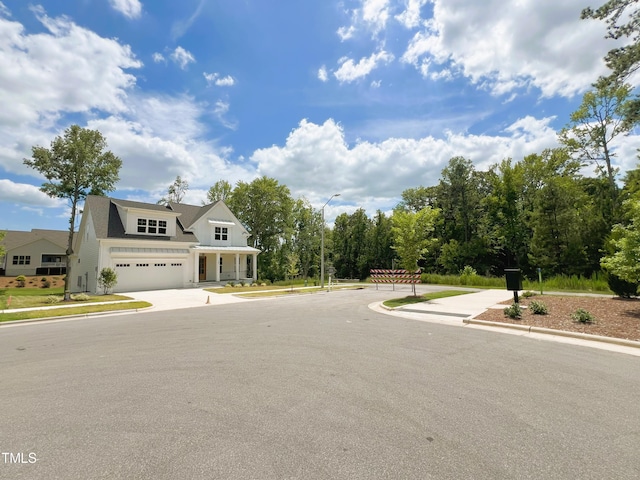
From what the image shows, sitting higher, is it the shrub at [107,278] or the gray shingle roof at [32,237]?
the gray shingle roof at [32,237]

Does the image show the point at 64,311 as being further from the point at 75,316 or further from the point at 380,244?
the point at 380,244

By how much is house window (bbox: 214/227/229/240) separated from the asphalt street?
24663 mm

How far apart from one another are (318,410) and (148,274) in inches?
980

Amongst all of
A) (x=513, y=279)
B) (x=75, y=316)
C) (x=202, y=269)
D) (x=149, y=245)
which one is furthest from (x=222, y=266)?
(x=513, y=279)

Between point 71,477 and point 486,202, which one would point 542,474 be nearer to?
point 71,477

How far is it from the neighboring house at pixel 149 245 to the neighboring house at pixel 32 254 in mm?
19912

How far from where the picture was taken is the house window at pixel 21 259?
139 ft

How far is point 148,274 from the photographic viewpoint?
2480 centimetres

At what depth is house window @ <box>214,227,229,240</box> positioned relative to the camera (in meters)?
32.0

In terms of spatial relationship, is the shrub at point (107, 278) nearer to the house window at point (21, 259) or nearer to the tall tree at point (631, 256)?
the tall tree at point (631, 256)

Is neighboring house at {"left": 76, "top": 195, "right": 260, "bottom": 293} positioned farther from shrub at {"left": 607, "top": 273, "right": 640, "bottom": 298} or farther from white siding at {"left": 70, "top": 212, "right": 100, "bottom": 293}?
shrub at {"left": 607, "top": 273, "right": 640, "bottom": 298}

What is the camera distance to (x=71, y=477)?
2750 millimetres

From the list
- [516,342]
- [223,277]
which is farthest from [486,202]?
[516,342]

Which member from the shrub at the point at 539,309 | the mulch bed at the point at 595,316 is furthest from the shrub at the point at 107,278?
the shrub at the point at 539,309
